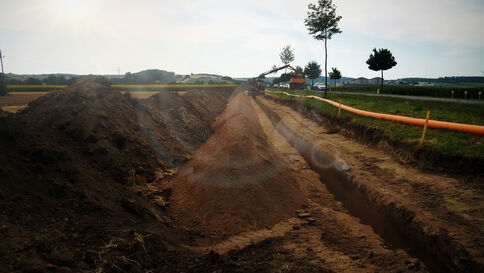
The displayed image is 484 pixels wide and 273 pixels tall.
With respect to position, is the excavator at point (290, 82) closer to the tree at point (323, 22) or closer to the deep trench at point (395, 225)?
the tree at point (323, 22)

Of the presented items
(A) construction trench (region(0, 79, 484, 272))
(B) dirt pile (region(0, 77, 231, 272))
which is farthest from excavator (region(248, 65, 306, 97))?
(B) dirt pile (region(0, 77, 231, 272))

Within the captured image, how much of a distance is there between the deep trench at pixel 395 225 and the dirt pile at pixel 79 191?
4786 mm

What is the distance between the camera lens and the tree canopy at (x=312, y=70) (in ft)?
246

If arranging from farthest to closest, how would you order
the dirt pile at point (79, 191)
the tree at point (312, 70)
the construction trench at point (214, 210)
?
the tree at point (312, 70)
the construction trench at point (214, 210)
the dirt pile at point (79, 191)

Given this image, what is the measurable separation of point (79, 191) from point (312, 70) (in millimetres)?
79870

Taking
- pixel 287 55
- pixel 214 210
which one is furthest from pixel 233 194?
pixel 287 55

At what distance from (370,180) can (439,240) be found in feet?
10.1

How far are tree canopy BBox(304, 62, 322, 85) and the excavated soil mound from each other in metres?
72.1

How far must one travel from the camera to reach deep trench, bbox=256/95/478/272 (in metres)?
4.33

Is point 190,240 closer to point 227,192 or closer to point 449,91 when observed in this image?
point 227,192

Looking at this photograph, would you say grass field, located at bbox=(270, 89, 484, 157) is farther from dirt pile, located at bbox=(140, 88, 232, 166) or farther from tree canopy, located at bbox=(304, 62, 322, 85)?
tree canopy, located at bbox=(304, 62, 322, 85)

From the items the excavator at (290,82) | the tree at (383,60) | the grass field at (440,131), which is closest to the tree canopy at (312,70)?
the excavator at (290,82)

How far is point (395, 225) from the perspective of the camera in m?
5.67

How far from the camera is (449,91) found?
32.0 metres
